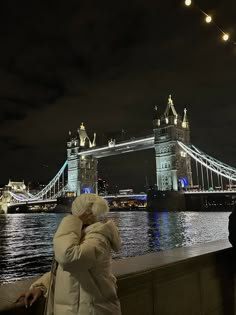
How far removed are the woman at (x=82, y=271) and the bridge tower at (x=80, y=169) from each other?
249 feet

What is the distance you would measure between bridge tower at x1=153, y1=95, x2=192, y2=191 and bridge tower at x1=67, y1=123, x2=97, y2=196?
71.5ft

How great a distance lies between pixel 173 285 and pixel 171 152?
59.5 m

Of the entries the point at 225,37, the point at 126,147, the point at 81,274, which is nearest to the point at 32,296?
the point at 81,274

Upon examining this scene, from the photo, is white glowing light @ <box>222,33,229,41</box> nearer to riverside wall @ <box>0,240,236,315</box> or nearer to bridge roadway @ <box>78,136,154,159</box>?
riverside wall @ <box>0,240,236,315</box>

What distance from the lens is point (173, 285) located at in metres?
2.14

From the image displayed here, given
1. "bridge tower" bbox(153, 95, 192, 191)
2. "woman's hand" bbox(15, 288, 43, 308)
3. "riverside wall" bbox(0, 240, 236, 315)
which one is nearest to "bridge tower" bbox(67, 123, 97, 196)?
"bridge tower" bbox(153, 95, 192, 191)

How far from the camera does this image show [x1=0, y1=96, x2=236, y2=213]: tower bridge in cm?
5552

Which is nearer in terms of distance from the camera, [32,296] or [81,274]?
[81,274]

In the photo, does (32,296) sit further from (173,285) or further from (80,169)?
(80,169)

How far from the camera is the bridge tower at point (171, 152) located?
2297 inches

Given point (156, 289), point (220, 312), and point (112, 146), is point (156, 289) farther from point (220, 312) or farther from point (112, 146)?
point (112, 146)

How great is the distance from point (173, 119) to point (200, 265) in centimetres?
6310

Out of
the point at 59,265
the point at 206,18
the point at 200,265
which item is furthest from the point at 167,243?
the point at 59,265

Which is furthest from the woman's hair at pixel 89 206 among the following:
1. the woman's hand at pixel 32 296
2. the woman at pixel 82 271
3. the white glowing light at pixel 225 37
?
the white glowing light at pixel 225 37
